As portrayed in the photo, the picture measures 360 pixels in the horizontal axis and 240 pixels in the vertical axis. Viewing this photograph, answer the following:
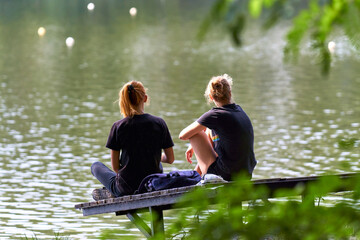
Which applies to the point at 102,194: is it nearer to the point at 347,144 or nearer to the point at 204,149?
the point at 204,149

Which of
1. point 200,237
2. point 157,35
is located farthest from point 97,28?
point 200,237

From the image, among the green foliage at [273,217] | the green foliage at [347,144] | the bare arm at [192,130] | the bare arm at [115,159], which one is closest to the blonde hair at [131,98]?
the bare arm at [115,159]

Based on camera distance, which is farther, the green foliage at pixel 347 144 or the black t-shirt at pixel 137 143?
the black t-shirt at pixel 137 143

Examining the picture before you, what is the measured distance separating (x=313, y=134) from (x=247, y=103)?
3.30 m

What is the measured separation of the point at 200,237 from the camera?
1.63 metres

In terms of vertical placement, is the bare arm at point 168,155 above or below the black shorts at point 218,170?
above

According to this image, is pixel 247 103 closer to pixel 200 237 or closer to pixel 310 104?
pixel 310 104

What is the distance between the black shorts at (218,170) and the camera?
5.70m

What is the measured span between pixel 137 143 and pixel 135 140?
25mm

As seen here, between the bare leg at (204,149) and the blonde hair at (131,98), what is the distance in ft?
1.79

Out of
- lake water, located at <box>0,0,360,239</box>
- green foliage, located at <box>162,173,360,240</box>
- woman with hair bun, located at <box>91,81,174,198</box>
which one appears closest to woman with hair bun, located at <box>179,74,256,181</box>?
woman with hair bun, located at <box>91,81,174,198</box>

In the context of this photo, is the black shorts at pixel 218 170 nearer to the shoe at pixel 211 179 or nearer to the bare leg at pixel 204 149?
the bare leg at pixel 204 149

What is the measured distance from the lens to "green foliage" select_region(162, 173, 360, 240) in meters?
1.62

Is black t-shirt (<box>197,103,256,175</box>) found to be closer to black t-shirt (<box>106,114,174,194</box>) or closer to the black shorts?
the black shorts
